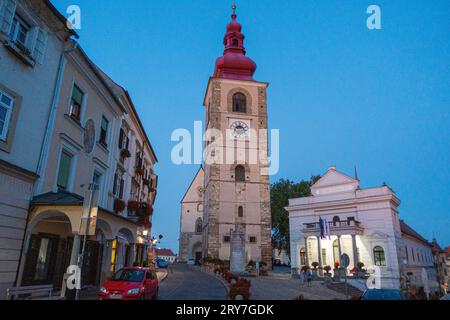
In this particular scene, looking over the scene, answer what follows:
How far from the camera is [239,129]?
4772 centimetres

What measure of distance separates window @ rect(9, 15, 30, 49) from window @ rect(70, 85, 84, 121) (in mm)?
3504

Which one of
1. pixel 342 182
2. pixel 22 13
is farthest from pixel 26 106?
pixel 342 182

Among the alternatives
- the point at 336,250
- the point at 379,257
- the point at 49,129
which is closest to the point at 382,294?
the point at 49,129

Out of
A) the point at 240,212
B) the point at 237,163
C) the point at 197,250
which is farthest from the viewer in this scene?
the point at 197,250

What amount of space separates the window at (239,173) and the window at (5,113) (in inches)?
1432

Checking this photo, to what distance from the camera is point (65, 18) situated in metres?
13.4

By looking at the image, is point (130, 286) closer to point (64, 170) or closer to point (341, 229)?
point (64, 170)

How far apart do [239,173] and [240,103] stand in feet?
38.0

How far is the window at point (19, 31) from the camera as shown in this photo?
1123cm

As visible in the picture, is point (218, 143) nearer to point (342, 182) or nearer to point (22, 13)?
point (342, 182)

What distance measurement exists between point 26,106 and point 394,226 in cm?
3392

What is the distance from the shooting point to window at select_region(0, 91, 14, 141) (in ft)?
35.1

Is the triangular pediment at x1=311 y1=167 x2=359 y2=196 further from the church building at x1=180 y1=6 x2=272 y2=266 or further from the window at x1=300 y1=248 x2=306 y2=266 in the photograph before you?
the church building at x1=180 y1=6 x2=272 y2=266

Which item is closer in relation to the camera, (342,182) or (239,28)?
(342,182)
